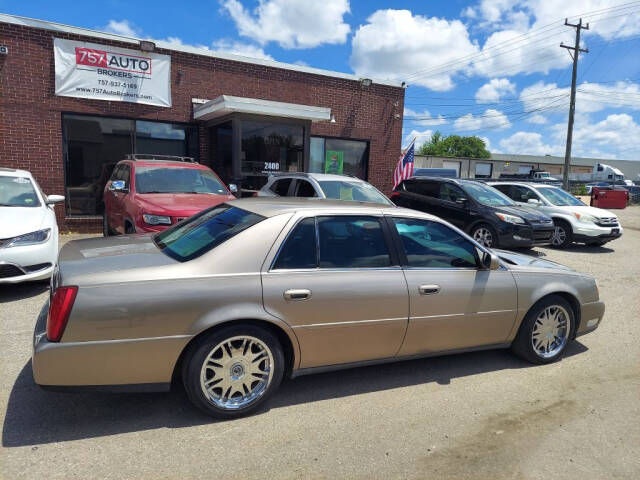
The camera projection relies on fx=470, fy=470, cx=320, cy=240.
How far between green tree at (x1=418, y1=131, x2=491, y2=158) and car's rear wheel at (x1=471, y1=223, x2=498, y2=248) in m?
98.4

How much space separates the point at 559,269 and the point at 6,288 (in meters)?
6.71

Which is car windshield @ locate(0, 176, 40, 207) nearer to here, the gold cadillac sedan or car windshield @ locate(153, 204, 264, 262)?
the gold cadillac sedan

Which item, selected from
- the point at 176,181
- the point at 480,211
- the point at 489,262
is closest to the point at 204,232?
the point at 489,262

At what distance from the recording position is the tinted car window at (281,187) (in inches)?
368

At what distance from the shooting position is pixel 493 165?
184 ft

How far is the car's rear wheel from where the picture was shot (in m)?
9.96

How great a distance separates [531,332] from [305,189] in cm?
533

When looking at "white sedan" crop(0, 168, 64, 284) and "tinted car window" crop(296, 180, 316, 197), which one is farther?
"tinted car window" crop(296, 180, 316, 197)

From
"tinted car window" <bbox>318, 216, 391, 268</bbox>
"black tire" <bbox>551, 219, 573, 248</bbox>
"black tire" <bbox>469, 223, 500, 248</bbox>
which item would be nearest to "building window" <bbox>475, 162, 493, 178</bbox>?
"black tire" <bbox>551, 219, 573, 248</bbox>

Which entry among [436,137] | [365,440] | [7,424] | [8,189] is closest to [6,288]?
[8,189]

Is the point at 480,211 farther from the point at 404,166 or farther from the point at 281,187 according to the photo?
the point at 404,166

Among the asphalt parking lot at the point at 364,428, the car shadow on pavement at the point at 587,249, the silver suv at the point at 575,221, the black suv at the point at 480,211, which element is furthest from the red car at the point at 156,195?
the car shadow on pavement at the point at 587,249

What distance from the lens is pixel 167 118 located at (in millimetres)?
12047

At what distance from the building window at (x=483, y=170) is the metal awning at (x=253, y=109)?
46.2 m
